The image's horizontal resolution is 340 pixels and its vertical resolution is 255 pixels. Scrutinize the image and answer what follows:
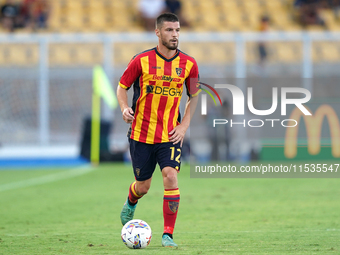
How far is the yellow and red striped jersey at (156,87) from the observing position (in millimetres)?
5414

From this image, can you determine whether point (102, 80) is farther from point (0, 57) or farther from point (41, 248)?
point (41, 248)

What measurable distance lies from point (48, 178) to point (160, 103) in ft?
25.1

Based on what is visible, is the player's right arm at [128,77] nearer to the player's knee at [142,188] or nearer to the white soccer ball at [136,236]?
the player's knee at [142,188]

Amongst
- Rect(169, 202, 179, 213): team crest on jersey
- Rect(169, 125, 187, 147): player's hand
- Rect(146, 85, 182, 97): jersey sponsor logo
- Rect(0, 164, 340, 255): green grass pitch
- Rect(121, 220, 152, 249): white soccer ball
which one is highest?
Rect(146, 85, 182, 97): jersey sponsor logo

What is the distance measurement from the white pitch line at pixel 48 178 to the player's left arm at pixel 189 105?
19.2 ft

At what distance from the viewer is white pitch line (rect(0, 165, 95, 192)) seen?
11070mm

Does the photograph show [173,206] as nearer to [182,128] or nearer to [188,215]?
[182,128]

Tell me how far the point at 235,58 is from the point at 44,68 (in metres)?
5.42

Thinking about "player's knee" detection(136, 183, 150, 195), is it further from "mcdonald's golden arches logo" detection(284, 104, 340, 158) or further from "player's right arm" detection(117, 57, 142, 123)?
"mcdonald's golden arches logo" detection(284, 104, 340, 158)

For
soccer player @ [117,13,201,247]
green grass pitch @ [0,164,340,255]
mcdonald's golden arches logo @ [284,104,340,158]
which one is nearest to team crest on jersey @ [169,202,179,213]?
soccer player @ [117,13,201,247]

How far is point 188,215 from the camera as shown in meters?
7.36

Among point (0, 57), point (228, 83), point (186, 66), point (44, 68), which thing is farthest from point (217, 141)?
point (186, 66)

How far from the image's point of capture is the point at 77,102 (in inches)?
653

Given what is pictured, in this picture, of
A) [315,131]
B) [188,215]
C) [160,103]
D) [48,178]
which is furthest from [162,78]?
[315,131]
